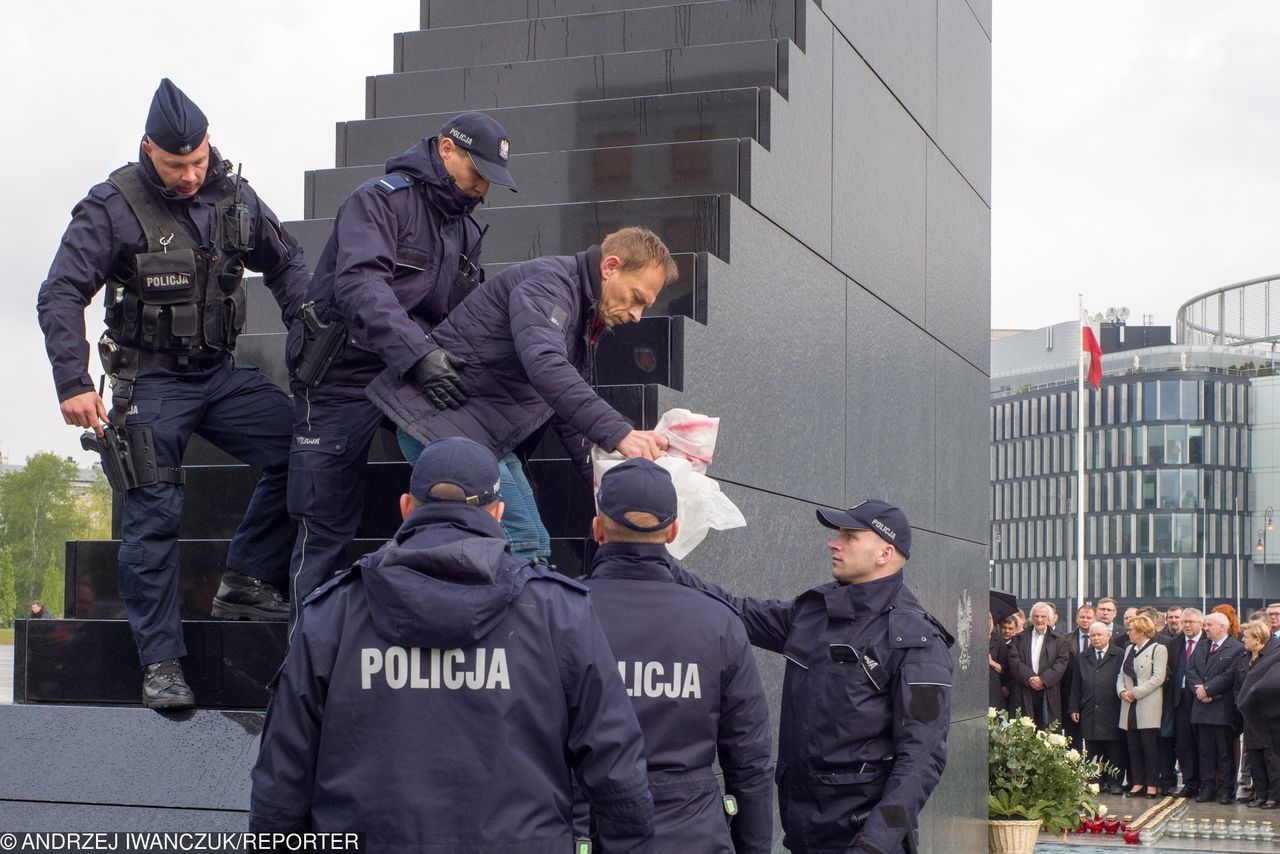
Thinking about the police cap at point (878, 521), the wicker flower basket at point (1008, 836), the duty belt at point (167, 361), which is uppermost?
the duty belt at point (167, 361)

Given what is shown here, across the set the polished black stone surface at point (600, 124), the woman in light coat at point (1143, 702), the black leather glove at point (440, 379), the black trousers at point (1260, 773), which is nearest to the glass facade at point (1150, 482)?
the woman in light coat at point (1143, 702)

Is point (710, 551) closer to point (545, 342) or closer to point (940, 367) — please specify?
point (545, 342)

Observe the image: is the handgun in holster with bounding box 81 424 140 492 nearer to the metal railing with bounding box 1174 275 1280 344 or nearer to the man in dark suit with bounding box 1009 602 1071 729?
the man in dark suit with bounding box 1009 602 1071 729

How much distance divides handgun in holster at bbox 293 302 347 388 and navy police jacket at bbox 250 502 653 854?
2.18 metres

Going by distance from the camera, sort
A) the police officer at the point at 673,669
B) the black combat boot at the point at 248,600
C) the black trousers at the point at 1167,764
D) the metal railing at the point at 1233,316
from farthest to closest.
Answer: the metal railing at the point at 1233,316 → the black trousers at the point at 1167,764 → the black combat boot at the point at 248,600 → the police officer at the point at 673,669

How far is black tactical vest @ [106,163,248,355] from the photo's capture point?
18.1 feet

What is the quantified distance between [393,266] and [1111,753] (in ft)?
46.1

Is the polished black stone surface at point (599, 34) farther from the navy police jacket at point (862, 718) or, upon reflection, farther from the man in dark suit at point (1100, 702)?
the man in dark suit at point (1100, 702)

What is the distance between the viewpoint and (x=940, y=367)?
1016 cm

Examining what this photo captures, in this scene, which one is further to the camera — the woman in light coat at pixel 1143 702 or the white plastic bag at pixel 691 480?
the woman in light coat at pixel 1143 702

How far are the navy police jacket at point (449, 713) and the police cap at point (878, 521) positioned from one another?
193cm

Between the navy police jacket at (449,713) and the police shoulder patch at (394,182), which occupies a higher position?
the police shoulder patch at (394,182)

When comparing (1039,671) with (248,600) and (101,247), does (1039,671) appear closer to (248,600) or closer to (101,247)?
(248,600)

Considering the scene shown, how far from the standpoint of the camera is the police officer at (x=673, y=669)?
4.11 meters
